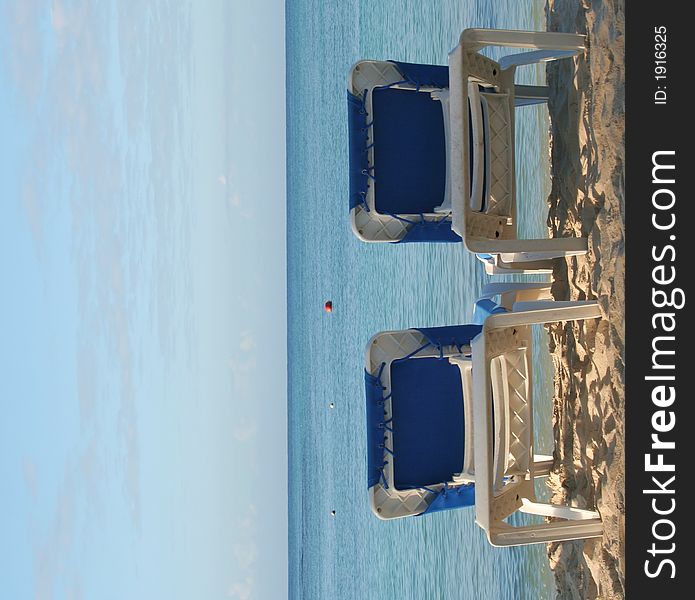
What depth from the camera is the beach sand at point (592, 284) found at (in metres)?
2.23

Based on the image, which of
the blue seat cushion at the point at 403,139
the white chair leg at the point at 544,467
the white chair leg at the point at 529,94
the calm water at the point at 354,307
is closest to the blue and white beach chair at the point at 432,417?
the white chair leg at the point at 544,467

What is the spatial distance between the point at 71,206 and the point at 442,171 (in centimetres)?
453

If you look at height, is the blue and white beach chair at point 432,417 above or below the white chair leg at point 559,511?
above

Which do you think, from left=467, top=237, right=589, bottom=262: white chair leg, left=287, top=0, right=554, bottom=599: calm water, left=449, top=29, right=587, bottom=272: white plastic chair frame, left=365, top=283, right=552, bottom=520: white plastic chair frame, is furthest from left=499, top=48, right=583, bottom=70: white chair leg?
left=287, top=0, right=554, bottom=599: calm water

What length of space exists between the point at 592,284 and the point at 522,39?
720 millimetres

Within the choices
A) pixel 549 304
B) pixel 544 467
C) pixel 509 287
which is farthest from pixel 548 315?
pixel 544 467

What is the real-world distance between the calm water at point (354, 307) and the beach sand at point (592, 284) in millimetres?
1459

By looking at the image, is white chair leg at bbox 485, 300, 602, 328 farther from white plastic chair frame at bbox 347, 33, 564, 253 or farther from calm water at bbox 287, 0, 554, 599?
calm water at bbox 287, 0, 554, 599

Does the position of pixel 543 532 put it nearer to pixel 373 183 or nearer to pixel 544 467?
pixel 544 467

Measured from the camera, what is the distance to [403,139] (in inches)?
104

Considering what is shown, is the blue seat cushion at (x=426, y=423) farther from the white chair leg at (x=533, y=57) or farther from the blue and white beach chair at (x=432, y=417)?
the white chair leg at (x=533, y=57)

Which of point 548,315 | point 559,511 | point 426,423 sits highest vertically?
point 548,315

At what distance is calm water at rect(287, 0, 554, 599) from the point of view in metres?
4.70
